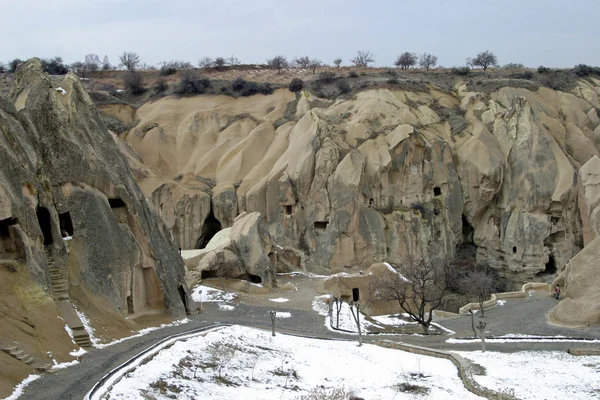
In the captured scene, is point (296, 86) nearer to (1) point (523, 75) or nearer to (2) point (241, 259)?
(1) point (523, 75)

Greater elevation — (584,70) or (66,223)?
(584,70)

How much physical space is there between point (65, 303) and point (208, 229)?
33.1 metres

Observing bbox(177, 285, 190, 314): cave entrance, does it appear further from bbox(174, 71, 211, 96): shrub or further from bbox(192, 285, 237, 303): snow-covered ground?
bbox(174, 71, 211, 96): shrub

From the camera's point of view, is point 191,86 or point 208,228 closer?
point 208,228

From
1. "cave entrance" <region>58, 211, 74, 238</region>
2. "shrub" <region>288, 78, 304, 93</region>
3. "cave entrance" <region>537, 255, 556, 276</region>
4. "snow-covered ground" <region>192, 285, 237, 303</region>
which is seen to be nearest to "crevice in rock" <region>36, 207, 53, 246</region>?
"cave entrance" <region>58, 211, 74, 238</region>

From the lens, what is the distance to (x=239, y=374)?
595 inches

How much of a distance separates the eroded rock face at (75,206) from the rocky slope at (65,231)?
0.03 meters

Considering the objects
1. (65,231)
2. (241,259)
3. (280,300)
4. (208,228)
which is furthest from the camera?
(208,228)

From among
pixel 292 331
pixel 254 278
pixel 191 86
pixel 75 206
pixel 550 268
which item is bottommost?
pixel 550 268

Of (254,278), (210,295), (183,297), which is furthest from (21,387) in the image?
(254,278)

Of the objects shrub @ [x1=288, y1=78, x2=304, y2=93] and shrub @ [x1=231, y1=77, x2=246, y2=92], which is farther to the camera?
shrub @ [x1=231, y1=77, x2=246, y2=92]

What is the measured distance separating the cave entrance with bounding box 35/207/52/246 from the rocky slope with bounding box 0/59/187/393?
3 cm

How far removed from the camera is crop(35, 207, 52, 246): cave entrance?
1780cm

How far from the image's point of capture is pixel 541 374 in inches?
614
